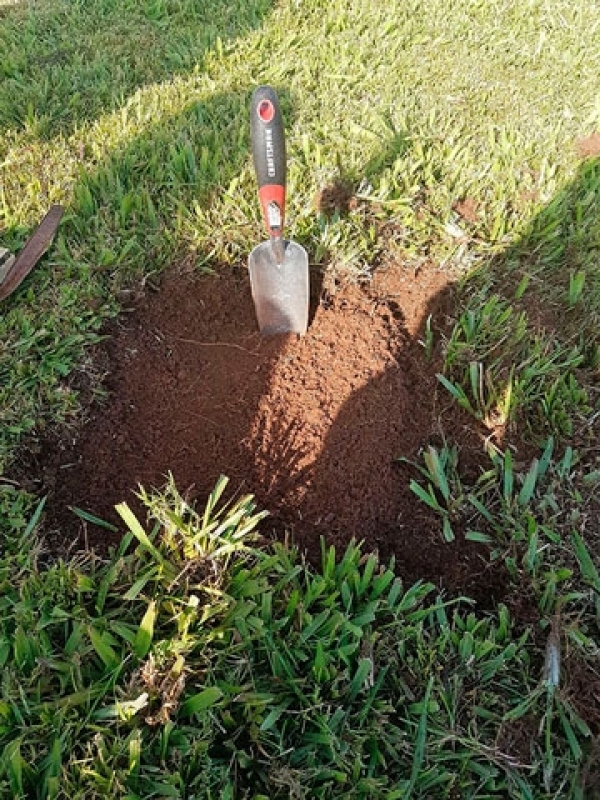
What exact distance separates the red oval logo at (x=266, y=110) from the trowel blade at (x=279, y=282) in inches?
15.2

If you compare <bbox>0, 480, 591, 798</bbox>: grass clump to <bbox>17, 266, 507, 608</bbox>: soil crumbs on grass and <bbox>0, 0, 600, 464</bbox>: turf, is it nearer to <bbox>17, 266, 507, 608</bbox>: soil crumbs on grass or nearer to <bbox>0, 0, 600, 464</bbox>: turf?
<bbox>17, 266, 507, 608</bbox>: soil crumbs on grass

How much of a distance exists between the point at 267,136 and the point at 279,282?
431 mm

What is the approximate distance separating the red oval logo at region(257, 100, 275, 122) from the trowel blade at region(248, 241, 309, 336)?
39 centimetres

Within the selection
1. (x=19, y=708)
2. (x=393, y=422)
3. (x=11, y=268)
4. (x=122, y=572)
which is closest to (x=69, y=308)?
(x=11, y=268)

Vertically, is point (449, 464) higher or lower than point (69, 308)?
lower

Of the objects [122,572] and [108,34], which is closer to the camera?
[122,572]

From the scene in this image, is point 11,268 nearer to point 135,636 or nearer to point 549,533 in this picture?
point 135,636

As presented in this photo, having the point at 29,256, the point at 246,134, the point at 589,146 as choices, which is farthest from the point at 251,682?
the point at 589,146

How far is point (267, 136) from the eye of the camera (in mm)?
1817

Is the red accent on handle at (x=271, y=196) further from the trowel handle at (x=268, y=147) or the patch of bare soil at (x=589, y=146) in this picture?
the patch of bare soil at (x=589, y=146)

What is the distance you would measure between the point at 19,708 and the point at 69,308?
120 centimetres

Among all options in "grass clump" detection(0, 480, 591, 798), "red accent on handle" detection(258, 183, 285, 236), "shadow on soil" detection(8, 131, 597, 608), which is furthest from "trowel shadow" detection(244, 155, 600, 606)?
"red accent on handle" detection(258, 183, 285, 236)

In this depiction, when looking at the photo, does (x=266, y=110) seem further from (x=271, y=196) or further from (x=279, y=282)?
(x=279, y=282)

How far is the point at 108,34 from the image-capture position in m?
3.42
